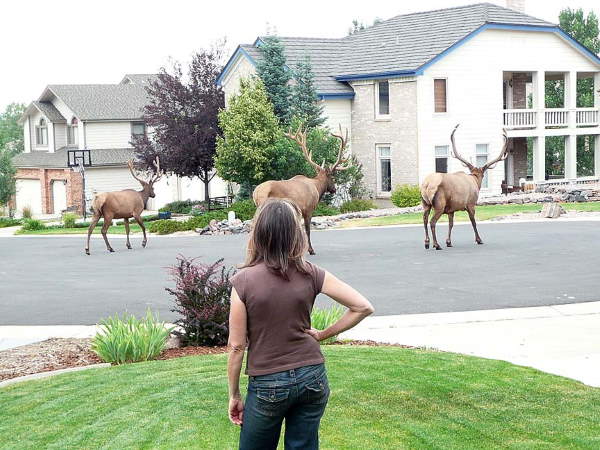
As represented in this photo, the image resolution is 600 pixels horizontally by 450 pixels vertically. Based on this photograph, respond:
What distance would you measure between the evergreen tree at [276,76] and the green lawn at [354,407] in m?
31.7

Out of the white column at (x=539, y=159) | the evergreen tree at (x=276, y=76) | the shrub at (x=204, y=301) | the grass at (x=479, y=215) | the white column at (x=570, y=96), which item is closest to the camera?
the shrub at (x=204, y=301)

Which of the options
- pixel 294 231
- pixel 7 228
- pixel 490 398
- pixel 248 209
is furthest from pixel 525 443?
pixel 7 228

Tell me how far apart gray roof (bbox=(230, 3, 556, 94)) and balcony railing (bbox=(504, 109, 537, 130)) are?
3.95 m

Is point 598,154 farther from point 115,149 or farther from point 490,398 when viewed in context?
point 490,398

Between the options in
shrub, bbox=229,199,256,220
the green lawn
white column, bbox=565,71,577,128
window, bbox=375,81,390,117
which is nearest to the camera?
the green lawn

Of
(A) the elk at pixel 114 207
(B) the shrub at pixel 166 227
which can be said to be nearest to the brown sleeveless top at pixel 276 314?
(A) the elk at pixel 114 207

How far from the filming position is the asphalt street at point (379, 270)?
16859 millimetres

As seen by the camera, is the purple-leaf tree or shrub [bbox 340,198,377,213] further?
the purple-leaf tree

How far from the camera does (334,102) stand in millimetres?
43812

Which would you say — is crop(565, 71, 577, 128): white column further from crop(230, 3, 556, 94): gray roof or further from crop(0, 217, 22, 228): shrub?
crop(0, 217, 22, 228): shrub

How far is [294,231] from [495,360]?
6188 millimetres

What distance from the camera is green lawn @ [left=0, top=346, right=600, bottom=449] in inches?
313

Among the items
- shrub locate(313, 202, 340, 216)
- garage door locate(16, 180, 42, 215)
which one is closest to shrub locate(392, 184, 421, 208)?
shrub locate(313, 202, 340, 216)

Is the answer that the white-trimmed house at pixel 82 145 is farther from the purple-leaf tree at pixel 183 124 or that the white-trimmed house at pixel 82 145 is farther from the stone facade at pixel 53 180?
the purple-leaf tree at pixel 183 124
